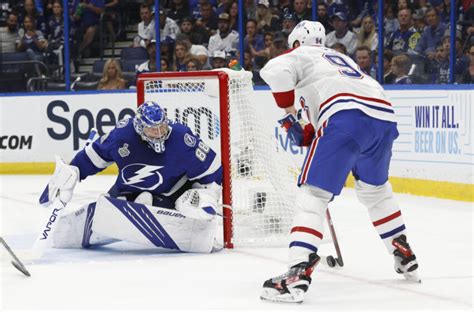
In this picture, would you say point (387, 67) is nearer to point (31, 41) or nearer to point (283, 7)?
point (283, 7)

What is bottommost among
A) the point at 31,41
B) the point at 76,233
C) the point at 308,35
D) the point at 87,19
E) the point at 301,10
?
the point at 76,233

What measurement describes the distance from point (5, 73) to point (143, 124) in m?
5.75

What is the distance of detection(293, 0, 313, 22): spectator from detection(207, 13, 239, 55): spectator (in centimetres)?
68

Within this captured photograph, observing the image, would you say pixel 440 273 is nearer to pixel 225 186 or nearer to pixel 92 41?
pixel 225 186

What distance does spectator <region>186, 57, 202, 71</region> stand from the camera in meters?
9.27

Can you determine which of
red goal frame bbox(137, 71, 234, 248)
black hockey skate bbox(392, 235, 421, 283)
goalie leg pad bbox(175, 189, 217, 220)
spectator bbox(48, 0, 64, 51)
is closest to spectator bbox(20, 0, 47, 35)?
spectator bbox(48, 0, 64, 51)

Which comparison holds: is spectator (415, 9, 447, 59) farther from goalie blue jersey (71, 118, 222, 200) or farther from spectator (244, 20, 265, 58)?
goalie blue jersey (71, 118, 222, 200)

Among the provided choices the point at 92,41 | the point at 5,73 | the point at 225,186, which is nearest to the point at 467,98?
the point at 225,186

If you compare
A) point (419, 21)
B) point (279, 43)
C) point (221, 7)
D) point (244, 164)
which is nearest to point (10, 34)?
point (221, 7)

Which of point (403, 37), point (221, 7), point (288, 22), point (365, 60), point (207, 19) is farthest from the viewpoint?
point (207, 19)

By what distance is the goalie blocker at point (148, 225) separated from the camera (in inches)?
178

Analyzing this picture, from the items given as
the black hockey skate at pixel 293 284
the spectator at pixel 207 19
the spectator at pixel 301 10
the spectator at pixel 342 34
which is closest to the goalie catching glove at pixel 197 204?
the black hockey skate at pixel 293 284

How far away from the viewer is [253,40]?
895cm

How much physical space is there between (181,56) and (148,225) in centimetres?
498
